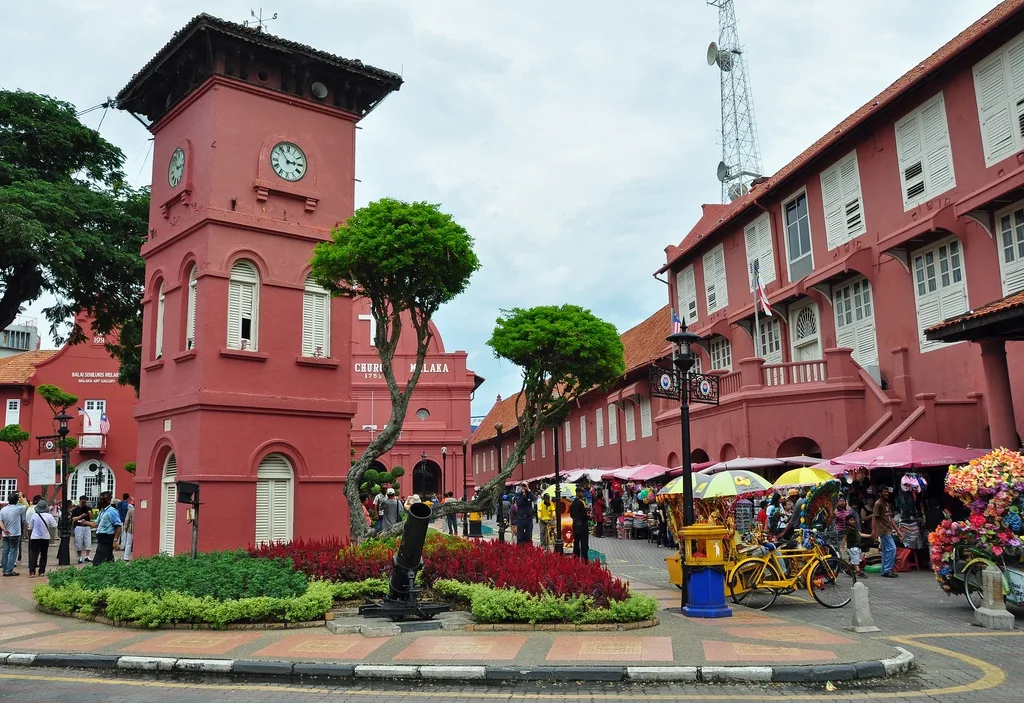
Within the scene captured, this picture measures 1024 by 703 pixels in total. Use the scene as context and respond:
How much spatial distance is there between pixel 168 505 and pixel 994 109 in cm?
1935

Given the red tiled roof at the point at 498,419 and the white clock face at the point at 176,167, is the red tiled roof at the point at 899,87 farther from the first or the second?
the red tiled roof at the point at 498,419

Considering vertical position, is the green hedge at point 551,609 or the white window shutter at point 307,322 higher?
the white window shutter at point 307,322

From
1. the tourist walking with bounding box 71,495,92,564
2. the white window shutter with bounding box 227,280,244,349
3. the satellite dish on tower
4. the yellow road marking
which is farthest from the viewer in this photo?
the satellite dish on tower

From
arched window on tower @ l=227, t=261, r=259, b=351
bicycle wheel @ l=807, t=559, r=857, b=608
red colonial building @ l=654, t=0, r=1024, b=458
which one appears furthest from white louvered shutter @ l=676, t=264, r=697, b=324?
bicycle wheel @ l=807, t=559, r=857, b=608

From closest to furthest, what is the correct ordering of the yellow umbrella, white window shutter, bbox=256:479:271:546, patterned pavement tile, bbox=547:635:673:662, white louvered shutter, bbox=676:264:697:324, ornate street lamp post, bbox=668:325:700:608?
patterned pavement tile, bbox=547:635:673:662 < ornate street lamp post, bbox=668:325:700:608 < the yellow umbrella < white window shutter, bbox=256:479:271:546 < white louvered shutter, bbox=676:264:697:324

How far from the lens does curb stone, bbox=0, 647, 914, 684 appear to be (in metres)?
8.16

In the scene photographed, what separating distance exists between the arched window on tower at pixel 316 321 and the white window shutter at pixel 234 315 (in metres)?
1.41

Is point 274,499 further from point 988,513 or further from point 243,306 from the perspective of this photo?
point 988,513

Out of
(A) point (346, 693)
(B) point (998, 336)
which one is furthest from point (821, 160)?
(A) point (346, 693)

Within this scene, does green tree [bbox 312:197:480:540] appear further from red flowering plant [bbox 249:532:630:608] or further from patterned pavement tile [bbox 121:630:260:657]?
patterned pavement tile [bbox 121:630:260:657]

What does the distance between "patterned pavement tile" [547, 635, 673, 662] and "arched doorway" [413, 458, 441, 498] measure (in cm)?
3662

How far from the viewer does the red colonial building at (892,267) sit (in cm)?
1836

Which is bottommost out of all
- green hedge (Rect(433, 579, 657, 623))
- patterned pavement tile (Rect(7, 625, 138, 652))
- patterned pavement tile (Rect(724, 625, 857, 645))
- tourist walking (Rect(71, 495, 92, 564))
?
patterned pavement tile (Rect(724, 625, 857, 645))

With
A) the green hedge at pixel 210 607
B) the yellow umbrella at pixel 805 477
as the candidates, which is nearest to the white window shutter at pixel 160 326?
the green hedge at pixel 210 607
